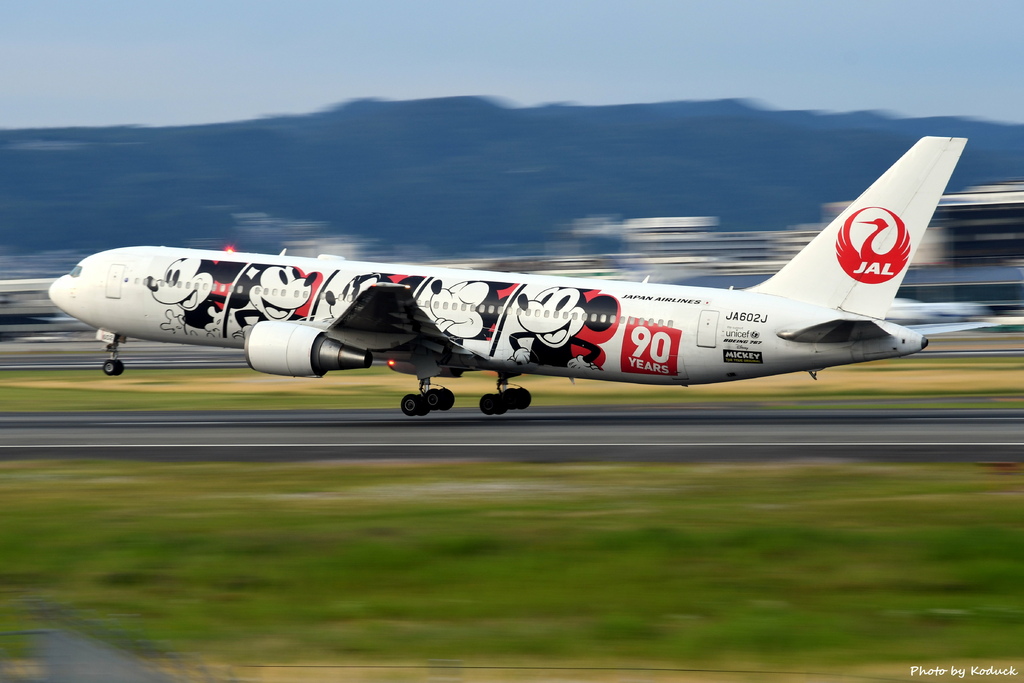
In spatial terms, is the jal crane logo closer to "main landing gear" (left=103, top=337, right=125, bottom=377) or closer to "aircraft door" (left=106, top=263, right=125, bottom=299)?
"aircraft door" (left=106, top=263, right=125, bottom=299)

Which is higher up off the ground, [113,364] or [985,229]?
[985,229]

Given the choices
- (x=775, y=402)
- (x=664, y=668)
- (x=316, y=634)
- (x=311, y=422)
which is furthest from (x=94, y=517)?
(x=775, y=402)

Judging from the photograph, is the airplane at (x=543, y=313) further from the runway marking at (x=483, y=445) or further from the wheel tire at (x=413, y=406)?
the runway marking at (x=483, y=445)

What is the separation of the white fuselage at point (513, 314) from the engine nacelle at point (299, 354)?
1391 mm

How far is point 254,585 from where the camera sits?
49.0ft

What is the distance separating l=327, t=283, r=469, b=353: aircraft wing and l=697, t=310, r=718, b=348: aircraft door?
7282 millimetres

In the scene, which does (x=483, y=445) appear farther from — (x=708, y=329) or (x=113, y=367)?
(x=113, y=367)

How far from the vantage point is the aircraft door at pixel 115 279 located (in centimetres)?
3822

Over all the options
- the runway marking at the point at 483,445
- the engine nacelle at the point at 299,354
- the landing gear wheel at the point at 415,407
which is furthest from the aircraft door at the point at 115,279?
the landing gear wheel at the point at 415,407

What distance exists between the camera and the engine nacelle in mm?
32250

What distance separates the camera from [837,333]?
97.9 feet

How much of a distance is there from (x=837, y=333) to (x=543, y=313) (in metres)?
8.80

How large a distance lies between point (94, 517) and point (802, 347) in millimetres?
19608

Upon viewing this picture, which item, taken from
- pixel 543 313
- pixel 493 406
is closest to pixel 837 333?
pixel 543 313
